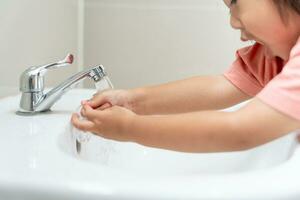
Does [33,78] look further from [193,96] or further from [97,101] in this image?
[193,96]

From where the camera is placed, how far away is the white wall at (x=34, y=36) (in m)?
0.81

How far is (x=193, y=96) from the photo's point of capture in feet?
2.62

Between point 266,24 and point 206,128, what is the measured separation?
0.53ft

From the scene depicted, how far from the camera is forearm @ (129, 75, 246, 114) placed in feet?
2.61

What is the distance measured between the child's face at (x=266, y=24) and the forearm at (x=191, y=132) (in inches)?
5.4

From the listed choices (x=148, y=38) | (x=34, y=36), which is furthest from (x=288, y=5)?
(x=148, y=38)

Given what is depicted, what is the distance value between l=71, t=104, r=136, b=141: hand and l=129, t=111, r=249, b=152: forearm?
10mm

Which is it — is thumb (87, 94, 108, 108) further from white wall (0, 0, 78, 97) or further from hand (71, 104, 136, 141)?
white wall (0, 0, 78, 97)

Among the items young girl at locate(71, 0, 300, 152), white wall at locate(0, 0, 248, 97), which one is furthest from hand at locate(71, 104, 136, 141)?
white wall at locate(0, 0, 248, 97)

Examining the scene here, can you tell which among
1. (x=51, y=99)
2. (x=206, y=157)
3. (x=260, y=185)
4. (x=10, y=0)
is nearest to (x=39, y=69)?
(x=51, y=99)

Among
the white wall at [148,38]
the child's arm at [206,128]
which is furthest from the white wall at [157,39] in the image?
the child's arm at [206,128]

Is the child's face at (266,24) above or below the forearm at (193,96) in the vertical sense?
above

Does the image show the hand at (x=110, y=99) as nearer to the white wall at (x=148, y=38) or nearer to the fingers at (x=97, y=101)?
the fingers at (x=97, y=101)

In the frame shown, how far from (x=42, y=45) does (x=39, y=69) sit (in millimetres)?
243
